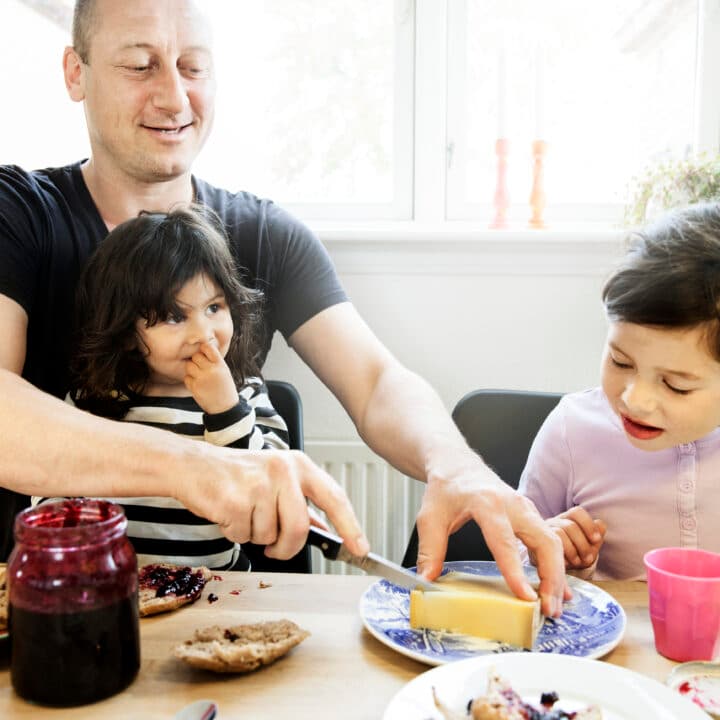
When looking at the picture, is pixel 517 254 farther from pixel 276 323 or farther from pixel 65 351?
pixel 65 351

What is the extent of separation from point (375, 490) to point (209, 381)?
91 cm

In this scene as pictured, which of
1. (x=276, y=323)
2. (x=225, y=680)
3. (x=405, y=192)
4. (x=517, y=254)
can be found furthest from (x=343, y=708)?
(x=405, y=192)

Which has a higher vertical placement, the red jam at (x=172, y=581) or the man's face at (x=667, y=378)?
the man's face at (x=667, y=378)

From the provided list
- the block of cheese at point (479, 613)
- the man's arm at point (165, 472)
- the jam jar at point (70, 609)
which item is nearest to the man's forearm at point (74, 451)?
the man's arm at point (165, 472)

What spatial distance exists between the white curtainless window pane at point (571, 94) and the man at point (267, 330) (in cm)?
77

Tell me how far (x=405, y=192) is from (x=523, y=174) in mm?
313

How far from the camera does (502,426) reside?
1.54 metres

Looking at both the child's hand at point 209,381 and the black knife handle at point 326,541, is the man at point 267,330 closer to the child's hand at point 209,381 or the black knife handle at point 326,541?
the black knife handle at point 326,541

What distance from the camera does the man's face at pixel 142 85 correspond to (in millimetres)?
1520

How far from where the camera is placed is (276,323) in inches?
66.2

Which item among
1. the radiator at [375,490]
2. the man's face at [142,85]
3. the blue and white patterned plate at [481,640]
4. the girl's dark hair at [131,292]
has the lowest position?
the radiator at [375,490]

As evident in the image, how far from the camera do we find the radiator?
6.86 ft

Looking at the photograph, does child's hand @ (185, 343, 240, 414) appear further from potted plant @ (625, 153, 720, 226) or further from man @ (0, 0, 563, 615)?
potted plant @ (625, 153, 720, 226)

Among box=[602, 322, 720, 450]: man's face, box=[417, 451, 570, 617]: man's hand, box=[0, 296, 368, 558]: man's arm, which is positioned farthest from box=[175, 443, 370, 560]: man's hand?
box=[602, 322, 720, 450]: man's face
